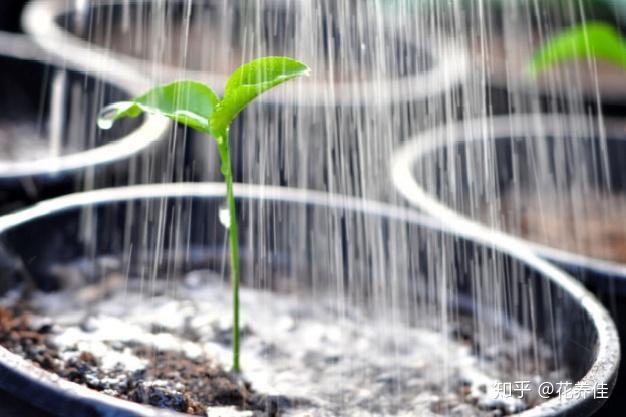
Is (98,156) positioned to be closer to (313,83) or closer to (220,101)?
(220,101)

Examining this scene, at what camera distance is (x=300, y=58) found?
2.30m

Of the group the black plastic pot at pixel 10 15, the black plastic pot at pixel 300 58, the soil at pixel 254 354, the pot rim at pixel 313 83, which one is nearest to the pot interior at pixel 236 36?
the black plastic pot at pixel 300 58

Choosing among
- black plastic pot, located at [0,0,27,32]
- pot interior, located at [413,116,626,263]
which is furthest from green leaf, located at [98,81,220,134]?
black plastic pot, located at [0,0,27,32]

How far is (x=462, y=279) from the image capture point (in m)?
1.17

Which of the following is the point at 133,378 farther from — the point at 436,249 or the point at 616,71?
the point at 616,71

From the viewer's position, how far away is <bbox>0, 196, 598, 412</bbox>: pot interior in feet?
3.35

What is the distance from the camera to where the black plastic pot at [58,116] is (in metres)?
1.35

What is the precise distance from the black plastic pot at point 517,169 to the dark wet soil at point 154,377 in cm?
47

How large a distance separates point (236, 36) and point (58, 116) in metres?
1.12

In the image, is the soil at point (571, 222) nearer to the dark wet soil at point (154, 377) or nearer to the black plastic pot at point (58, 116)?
the black plastic pot at point (58, 116)

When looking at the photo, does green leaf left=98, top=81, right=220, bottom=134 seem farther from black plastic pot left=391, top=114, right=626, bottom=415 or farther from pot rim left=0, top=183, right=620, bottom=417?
black plastic pot left=391, top=114, right=626, bottom=415

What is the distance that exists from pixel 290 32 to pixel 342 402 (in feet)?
6.85

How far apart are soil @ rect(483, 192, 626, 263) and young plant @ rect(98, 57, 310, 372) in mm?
883

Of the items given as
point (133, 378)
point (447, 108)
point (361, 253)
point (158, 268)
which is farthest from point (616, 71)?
point (133, 378)
